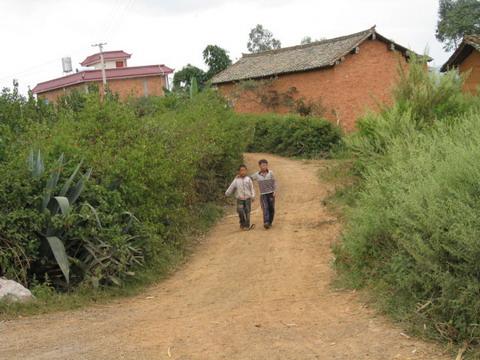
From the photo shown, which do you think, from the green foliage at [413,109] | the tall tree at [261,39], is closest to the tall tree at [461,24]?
the tall tree at [261,39]

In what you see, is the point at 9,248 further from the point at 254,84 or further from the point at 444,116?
the point at 254,84

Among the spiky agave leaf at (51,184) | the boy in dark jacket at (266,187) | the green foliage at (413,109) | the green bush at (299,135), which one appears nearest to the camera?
the spiky agave leaf at (51,184)

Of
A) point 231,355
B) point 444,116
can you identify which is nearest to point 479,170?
point 231,355

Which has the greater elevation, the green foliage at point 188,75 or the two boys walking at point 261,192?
the green foliage at point 188,75

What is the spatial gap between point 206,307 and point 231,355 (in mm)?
2214

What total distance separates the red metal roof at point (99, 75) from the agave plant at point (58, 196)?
1330 inches

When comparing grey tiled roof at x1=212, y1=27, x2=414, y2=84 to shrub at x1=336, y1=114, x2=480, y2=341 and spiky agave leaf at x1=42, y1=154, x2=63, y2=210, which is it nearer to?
spiky agave leaf at x1=42, y1=154, x2=63, y2=210

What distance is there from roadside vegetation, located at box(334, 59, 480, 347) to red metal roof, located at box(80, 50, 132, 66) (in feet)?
157

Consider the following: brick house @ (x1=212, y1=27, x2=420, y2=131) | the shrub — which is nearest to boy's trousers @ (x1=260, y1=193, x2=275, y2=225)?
the shrub

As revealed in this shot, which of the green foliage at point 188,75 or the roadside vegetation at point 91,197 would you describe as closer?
the roadside vegetation at point 91,197

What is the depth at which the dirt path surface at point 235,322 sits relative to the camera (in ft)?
20.4

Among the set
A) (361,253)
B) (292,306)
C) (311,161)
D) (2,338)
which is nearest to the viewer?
(2,338)

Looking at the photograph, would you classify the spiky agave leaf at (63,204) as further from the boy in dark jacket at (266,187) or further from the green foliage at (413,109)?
the green foliage at (413,109)

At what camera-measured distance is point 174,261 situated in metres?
11.8
